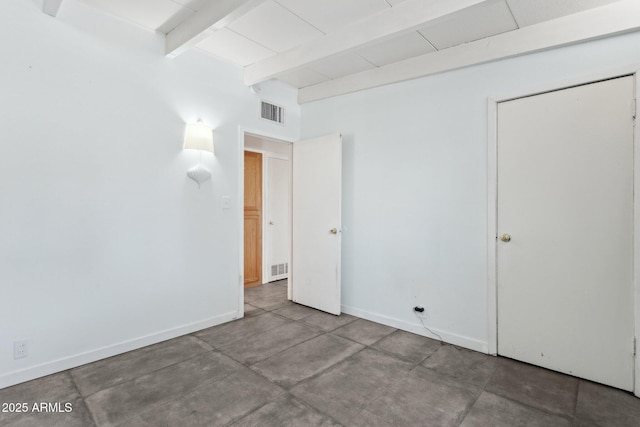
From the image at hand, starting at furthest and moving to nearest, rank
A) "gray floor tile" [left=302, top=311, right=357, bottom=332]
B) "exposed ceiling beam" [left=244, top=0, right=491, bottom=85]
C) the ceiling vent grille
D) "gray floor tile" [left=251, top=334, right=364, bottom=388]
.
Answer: the ceiling vent grille → "gray floor tile" [left=302, top=311, right=357, bottom=332] → "gray floor tile" [left=251, top=334, right=364, bottom=388] → "exposed ceiling beam" [left=244, top=0, right=491, bottom=85]

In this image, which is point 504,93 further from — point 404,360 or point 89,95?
point 89,95

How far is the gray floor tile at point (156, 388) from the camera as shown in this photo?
6.11 ft

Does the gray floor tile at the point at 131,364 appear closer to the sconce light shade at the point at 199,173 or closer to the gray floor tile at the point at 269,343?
the gray floor tile at the point at 269,343

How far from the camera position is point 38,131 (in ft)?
7.18

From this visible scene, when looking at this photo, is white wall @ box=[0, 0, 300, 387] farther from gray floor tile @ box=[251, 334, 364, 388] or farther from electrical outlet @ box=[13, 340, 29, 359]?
gray floor tile @ box=[251, 334, 364, 388]

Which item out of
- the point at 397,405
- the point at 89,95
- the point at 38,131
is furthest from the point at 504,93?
the point at 38,131

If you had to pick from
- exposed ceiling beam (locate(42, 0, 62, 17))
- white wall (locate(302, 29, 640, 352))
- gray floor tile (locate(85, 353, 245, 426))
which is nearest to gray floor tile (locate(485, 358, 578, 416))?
white wall (locate(302, 29, 640, 352))

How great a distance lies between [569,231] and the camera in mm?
2338

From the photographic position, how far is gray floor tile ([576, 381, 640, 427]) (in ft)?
5.93

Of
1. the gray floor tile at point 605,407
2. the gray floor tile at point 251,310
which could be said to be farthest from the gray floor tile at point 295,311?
the gray floor tile at point 605,407

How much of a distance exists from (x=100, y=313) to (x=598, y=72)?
4.12 metres

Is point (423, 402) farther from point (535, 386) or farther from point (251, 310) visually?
point (251, 310)

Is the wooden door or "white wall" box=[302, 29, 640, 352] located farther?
the wooden door

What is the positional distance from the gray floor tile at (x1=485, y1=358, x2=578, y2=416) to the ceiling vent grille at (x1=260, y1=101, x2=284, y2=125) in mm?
3328
